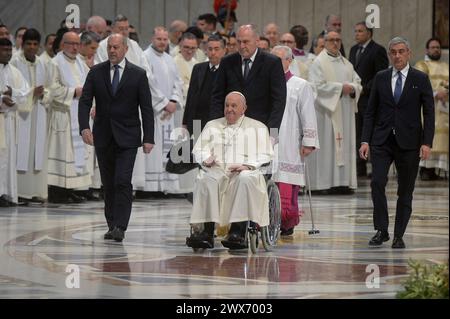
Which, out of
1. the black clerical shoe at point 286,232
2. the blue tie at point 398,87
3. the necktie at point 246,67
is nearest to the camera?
the blue tie at point 398,87

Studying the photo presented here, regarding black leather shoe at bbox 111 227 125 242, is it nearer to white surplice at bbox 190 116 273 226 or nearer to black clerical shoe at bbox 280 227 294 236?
white surplice at bbox 190 116 273 226

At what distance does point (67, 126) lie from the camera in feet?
52.2

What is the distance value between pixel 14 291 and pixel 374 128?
13.0ft

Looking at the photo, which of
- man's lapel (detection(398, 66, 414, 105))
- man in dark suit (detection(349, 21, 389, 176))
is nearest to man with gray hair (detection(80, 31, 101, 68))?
man in dark suit (detection(349, 21, 389, 176))

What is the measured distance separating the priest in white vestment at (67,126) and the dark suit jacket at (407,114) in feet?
17.7

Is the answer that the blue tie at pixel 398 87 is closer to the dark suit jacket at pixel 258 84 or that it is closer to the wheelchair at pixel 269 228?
the dark suit jacket at pixel 258 84

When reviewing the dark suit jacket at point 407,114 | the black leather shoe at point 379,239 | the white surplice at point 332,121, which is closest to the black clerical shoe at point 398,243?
the black leather shoe at point 379,239

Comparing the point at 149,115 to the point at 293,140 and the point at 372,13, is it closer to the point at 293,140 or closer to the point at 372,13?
the point at 293,140

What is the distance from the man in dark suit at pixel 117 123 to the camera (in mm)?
11547

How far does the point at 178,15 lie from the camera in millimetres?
21188

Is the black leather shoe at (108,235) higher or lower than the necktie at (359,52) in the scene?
lower

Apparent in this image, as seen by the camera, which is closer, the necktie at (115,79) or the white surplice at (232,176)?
the white surplice at (232,176)

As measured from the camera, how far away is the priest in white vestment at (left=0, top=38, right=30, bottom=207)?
15000 mm
